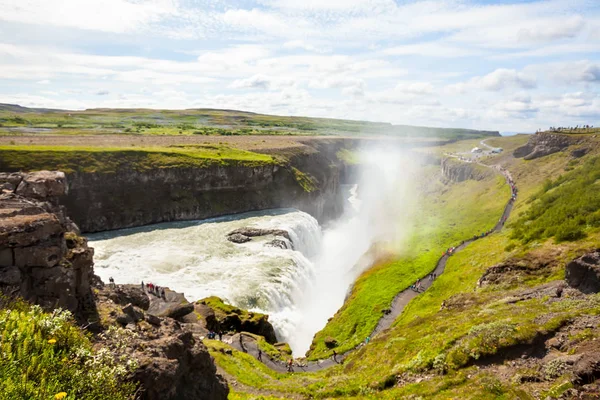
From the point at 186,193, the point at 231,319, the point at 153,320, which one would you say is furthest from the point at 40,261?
the point at 186,193

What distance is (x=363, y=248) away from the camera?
277 ft

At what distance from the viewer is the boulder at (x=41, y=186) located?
26328mm

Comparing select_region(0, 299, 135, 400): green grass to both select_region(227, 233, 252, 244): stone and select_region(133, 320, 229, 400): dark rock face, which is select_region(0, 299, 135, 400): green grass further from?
select_region(227, 233, 252, 244): stone

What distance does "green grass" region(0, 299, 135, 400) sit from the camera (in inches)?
344

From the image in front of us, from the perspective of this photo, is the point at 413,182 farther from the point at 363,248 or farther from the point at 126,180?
the point at 126,180

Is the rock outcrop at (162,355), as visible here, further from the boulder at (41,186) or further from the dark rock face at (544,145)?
the dark rock face at (544,145)

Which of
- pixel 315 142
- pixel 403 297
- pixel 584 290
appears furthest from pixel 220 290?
pixel 315 142

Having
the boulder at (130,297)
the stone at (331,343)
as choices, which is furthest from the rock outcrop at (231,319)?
the boulder at (130,297)

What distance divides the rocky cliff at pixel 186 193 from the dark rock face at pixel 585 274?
70.5 m

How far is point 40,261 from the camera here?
55.6ft

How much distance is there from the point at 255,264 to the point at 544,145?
95.6 meters

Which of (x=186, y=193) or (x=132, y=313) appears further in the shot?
(x=186, y=193)

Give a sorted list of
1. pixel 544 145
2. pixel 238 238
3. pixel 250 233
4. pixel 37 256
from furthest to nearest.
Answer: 1. pixel 544 145
2. pixel 250 233
3. pixel 238 238
4. pixel 37 256

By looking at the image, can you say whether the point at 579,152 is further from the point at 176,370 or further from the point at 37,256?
the point at 37,256
